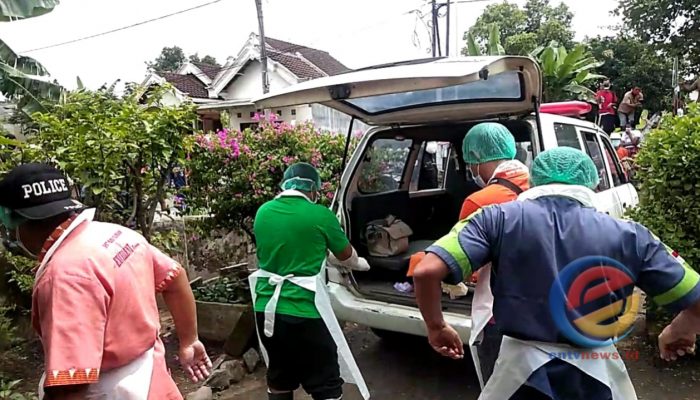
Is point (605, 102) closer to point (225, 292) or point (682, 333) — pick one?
point (225, 292)

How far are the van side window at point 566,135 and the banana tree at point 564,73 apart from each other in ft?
31.5

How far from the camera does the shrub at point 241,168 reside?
5156 mm

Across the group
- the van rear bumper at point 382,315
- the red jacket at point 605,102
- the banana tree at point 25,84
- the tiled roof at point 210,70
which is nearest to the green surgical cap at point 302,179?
the van rear bumper at point 382,315

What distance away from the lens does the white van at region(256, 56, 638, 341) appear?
9.91ft

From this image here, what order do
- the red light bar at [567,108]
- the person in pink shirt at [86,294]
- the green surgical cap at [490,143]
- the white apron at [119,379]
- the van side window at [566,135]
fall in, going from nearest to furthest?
the person in pink shirt at [86,294]
the white apron at [119,379]
the green surgical cap at [490,143]
the van side window at [566,135]
the red light bar at [567,108]

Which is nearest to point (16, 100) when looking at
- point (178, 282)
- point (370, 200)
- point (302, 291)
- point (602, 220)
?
point (370, 200)

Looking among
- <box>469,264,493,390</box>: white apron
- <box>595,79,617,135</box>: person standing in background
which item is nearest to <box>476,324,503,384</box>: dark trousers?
<box>469,264,493,390</box>: white apron

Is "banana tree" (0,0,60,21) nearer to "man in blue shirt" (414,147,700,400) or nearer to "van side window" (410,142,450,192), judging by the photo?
"van side window" (410,142,450,192)

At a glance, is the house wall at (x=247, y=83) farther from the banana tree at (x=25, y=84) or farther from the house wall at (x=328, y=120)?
the house wall at (x=328, y=120)

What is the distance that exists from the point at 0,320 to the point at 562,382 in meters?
3.70

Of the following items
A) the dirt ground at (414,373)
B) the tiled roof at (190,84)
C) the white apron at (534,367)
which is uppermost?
the tiled roof at (190,84)

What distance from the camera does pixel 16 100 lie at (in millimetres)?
7789

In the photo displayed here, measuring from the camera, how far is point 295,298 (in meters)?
3.15

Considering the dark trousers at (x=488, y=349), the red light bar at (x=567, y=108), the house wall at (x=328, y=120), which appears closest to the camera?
the dark trousers at (x=488, y=349)
